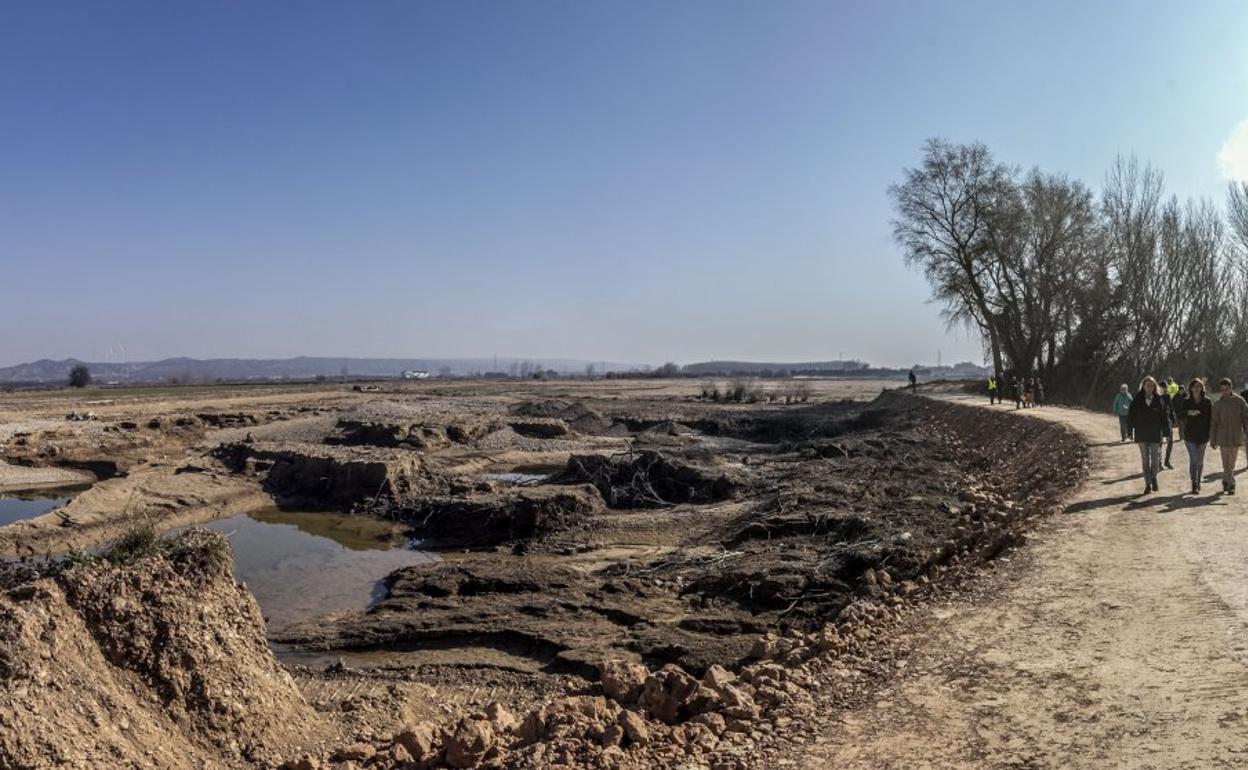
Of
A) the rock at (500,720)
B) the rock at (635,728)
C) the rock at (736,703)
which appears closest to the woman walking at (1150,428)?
the rock at (736,703)

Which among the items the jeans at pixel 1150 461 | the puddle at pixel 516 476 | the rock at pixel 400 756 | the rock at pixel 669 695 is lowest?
the puddle at pixel 516 476

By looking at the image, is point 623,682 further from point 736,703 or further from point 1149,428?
point 1149,428

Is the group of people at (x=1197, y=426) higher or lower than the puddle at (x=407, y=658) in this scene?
higher

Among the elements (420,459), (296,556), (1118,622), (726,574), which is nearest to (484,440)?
(420,459)

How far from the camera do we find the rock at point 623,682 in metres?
7.29

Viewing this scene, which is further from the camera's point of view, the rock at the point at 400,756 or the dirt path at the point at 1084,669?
the rock at the point at 400,756

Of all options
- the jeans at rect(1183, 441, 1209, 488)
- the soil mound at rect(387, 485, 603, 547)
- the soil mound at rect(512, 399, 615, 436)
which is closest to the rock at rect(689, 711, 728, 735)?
the jeans at rect(1183, 441, 1209, 488)

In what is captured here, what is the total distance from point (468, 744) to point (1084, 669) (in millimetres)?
4655

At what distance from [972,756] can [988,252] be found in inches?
1609

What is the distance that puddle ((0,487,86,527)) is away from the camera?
21.9m

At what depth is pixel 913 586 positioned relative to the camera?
9859 millimetres

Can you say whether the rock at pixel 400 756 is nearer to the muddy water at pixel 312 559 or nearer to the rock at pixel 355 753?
the rock at pixel 355 753

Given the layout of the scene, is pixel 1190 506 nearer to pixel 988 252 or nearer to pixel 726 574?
pixel 726 574

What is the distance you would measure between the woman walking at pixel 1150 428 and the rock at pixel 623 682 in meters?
8.51
